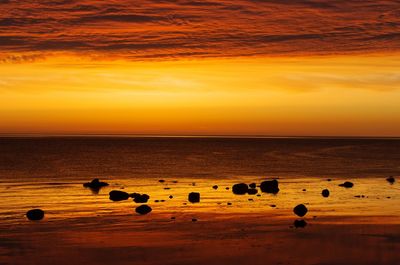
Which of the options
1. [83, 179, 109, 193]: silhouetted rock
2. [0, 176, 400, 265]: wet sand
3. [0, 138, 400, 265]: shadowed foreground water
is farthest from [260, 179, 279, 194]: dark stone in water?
[83, 179, 109, 193]: silhouetted rock

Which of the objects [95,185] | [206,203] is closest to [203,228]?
[206,203]

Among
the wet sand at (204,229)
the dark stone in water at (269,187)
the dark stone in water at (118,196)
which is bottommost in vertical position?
the wet sand at (204,229)

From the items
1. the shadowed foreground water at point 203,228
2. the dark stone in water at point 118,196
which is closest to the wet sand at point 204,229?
the shadowed foreground water at point 203,228

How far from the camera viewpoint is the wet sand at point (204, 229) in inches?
1139

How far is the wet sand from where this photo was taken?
28938 mm

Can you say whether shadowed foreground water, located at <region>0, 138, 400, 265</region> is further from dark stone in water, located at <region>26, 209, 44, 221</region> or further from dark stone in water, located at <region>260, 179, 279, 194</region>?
dark stone in water, located at <region>260, 179, 279, 194</region>

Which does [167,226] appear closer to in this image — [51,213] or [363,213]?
[51,213]

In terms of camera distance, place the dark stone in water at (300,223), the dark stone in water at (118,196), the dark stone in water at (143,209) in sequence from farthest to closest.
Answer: the dark stone in water at (118,196), the dark stone in water at (143,209), the dark stone in water at (300,223)

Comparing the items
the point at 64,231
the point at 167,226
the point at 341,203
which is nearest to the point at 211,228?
the point at 167,226

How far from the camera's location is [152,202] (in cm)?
5062

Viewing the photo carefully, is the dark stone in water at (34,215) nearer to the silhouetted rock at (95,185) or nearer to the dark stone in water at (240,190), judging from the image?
the silhouetted rock at (95,185)

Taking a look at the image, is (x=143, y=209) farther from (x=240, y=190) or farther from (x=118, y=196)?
(x=240, y=190)

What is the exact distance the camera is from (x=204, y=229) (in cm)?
3662

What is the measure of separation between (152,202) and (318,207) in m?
13.4
